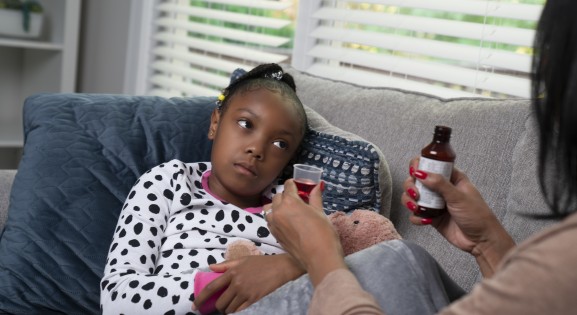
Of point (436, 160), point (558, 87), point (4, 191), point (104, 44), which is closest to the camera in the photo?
point (558, 87)

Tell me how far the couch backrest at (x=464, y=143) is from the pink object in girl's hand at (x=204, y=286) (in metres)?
0.54

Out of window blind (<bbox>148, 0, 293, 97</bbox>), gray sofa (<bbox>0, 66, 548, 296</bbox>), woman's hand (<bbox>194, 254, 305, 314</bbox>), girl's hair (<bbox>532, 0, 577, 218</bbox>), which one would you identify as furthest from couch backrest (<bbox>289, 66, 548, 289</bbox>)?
window blind (<bbox>148, 0, 293, 97</bbox>)

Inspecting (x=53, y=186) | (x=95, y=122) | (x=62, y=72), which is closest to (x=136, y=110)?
(x=95, y=122)

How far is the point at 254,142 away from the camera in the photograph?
1707mm

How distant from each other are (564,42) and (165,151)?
127 cm

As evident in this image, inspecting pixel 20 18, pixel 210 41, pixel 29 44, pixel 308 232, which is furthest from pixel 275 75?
pixel 20 18

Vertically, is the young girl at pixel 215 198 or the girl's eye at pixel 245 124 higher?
the girl's eye at pixel 245 124

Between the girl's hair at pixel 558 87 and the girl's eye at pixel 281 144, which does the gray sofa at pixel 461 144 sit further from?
the girl's hair at pixel 558 87

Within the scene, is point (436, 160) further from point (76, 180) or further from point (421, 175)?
point (76, 180)

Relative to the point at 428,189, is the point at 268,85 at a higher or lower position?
higher

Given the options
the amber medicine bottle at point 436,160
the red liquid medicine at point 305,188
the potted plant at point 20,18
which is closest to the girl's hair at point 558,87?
the amber medicine bottle at point 436,160

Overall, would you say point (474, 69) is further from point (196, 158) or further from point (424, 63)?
point (196, 158)

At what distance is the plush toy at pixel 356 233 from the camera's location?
5.18 feet

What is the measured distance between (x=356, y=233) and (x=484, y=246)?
0.28 metres
